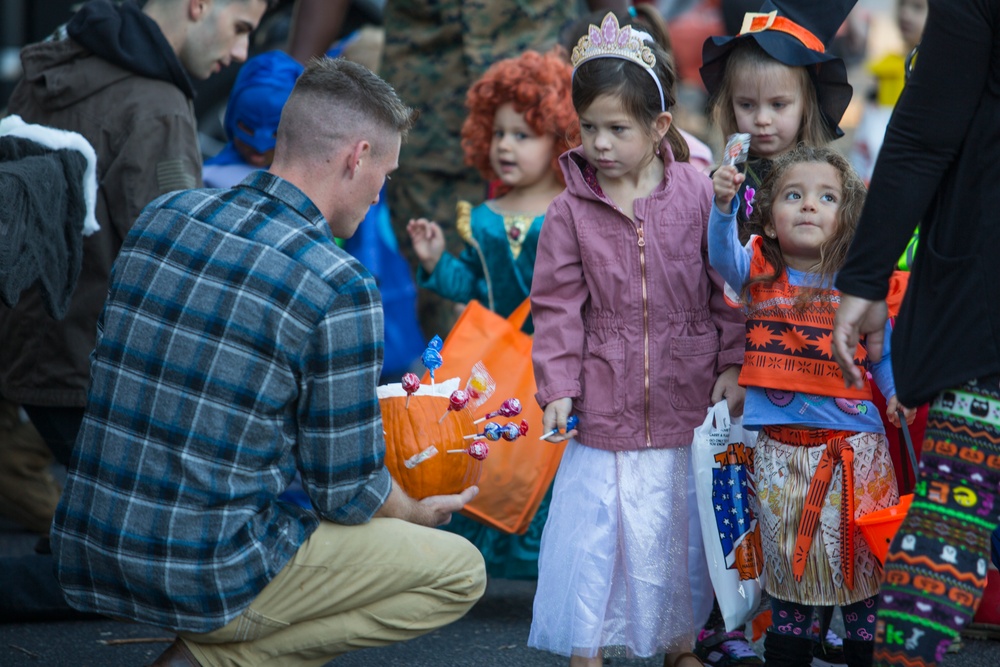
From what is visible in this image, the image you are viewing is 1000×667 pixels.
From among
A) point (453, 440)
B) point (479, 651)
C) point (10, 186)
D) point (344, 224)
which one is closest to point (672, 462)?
point (453, 440)

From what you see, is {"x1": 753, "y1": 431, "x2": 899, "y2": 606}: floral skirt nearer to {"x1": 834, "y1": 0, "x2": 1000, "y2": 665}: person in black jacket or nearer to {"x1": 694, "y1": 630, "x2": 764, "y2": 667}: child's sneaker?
{"x1": 694, "y1": 630, "x2": 764, "y2": 667}: child's sneaker

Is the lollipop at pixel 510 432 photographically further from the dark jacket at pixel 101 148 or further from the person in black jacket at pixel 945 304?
the dark jacket at pixel 101 148

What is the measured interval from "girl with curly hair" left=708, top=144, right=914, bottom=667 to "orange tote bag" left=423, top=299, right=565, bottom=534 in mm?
879

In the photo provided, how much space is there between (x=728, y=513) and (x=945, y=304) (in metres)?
1.08

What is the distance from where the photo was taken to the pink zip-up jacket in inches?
137

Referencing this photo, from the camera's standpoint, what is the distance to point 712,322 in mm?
3619

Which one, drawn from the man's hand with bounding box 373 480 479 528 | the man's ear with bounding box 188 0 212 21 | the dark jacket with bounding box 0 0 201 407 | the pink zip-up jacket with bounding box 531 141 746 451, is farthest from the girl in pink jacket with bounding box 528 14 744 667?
the man's ear with bounding box 188 0 212 21

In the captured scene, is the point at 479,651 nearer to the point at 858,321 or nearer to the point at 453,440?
the point at 453,440

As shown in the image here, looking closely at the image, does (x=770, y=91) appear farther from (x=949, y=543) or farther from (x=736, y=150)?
(x=949, y=543)

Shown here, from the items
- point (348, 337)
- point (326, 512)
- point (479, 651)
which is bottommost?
point (479, 651)

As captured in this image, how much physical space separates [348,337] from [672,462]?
3.75 feet

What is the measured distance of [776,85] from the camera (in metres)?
3.81

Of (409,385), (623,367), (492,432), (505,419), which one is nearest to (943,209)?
(623,367)

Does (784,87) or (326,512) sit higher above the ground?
(784,87)
